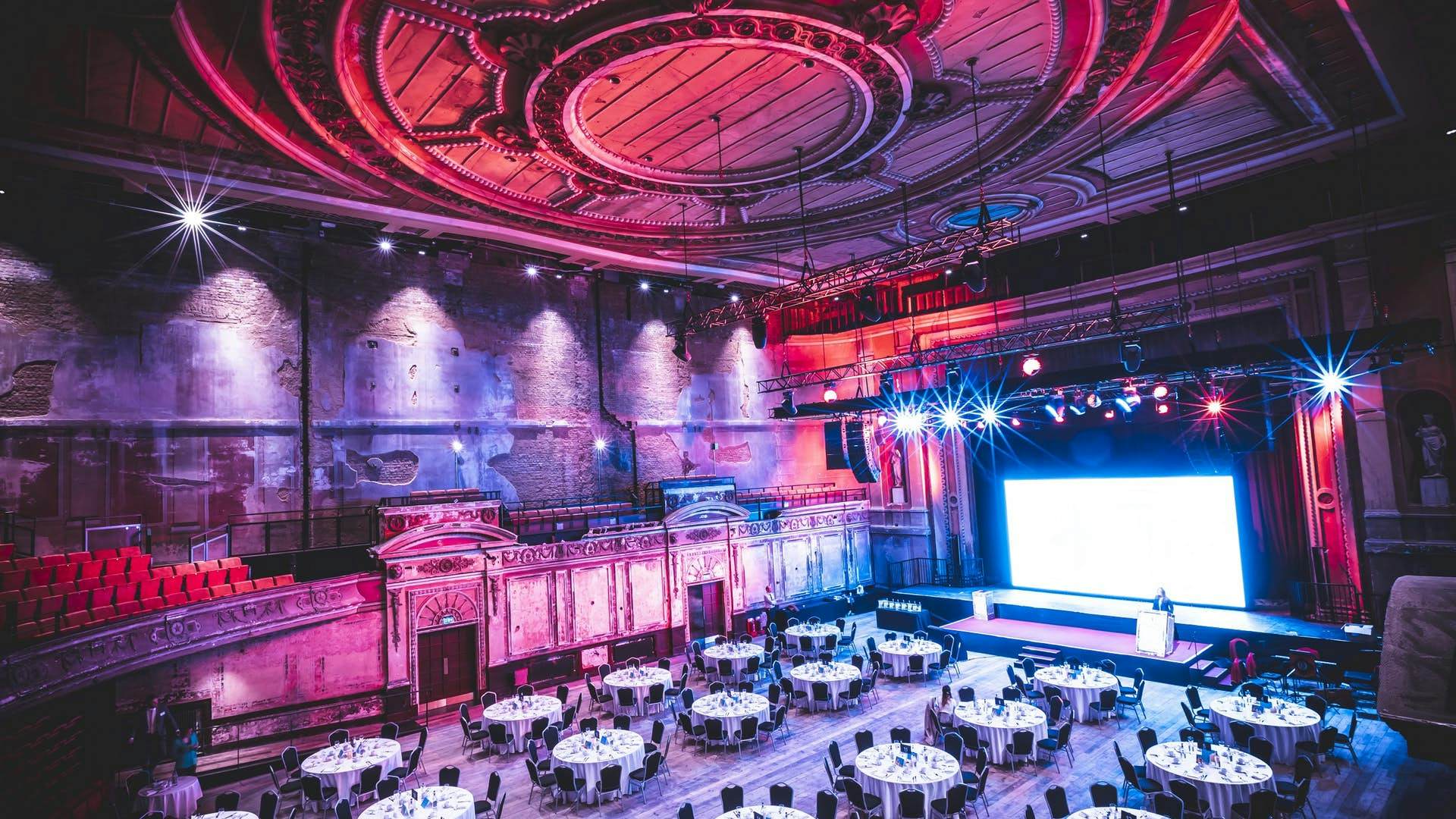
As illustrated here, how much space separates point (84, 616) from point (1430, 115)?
746 inches

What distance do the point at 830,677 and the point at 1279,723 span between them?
6.31 metres

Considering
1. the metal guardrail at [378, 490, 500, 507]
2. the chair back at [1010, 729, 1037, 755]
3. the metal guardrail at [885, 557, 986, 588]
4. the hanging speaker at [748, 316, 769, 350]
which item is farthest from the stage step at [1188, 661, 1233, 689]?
the metal guardrail at [378, 490, 500, 507]

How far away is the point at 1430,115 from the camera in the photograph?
10.2m

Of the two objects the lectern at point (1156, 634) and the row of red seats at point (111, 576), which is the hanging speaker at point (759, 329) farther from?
the row of red seats at point (111, 576)

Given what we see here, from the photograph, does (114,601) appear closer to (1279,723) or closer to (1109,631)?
(1279,723)

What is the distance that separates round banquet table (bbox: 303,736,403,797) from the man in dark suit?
2.35 m

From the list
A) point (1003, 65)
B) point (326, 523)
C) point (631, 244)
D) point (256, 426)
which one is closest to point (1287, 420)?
point (1003, 65)

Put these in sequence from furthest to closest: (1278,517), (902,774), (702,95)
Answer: (1278,517)
(702,95)
(902,774)

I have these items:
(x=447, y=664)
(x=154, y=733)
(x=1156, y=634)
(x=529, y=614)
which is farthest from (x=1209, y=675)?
(x=154, y=733)

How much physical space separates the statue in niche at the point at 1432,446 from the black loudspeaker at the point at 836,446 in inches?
448

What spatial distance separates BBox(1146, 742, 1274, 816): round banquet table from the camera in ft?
25.4

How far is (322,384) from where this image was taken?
13938 mm

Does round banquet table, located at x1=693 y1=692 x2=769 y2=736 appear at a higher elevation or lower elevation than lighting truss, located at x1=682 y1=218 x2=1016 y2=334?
lower

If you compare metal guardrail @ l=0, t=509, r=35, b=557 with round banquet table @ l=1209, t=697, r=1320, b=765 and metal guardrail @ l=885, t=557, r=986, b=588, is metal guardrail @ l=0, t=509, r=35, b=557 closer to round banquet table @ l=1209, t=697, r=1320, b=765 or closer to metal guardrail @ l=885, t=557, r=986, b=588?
round banquet table @ l=1209, t=697, r=1320, b=765
